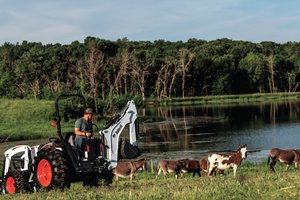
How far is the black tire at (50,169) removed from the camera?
12070mm

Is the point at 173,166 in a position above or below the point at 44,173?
below

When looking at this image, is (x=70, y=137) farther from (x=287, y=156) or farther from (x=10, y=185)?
(x=287, y=156)

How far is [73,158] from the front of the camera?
40.8ft

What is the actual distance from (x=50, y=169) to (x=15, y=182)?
1.51m

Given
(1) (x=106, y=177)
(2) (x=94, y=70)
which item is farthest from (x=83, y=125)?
(2) (x=94, y=70)

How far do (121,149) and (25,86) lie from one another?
93223 millimetres

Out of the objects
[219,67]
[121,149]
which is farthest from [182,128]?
[219,67]

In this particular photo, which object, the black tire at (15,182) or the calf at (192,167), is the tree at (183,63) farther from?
the black tire at (15,182)

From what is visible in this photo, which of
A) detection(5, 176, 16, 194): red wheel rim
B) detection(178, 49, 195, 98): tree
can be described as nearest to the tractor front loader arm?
detection(5, 176, 16, 194): red wheel rim


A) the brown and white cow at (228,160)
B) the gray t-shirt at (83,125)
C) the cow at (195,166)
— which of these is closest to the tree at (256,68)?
the cow at (195,166)

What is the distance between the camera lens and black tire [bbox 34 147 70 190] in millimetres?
12070

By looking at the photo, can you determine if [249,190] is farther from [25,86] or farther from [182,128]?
[25,86]

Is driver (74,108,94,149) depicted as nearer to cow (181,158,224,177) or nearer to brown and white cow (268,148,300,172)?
cow (181,158,224,177)

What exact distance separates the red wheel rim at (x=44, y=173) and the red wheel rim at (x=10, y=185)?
3.60 ft
